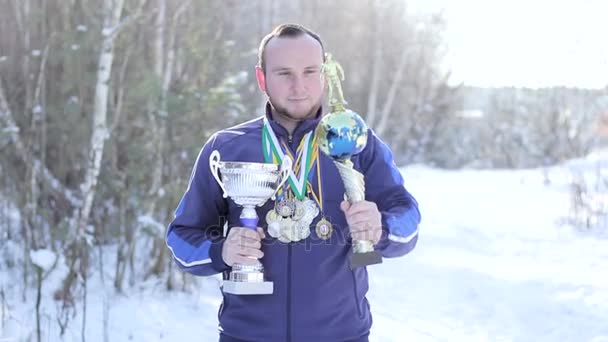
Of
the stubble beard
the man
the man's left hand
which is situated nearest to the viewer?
the man's left hand

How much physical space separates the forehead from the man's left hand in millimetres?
476

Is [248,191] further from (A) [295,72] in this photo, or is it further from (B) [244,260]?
(A) [295,72]

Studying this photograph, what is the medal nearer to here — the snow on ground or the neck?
the neck

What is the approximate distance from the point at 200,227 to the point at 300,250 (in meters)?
0.34

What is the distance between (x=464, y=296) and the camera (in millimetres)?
6094

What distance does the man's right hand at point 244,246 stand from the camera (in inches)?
72.1

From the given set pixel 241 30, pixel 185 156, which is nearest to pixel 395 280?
pixel 185 156

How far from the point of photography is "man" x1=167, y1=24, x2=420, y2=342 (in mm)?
1932

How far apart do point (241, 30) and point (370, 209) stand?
12.6 m

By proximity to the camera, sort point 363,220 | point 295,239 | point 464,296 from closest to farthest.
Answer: point 363,220 → point 295,239 → point 464,296

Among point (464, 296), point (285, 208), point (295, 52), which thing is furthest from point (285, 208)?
point (464, 296)

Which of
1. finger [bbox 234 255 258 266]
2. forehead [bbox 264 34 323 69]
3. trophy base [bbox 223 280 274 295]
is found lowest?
trophy base [bbox 223 280 274 295]

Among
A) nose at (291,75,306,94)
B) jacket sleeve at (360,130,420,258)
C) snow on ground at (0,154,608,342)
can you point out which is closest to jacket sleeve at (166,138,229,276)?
nose at (291,75,306,94)

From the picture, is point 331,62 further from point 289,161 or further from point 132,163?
point 132,163
